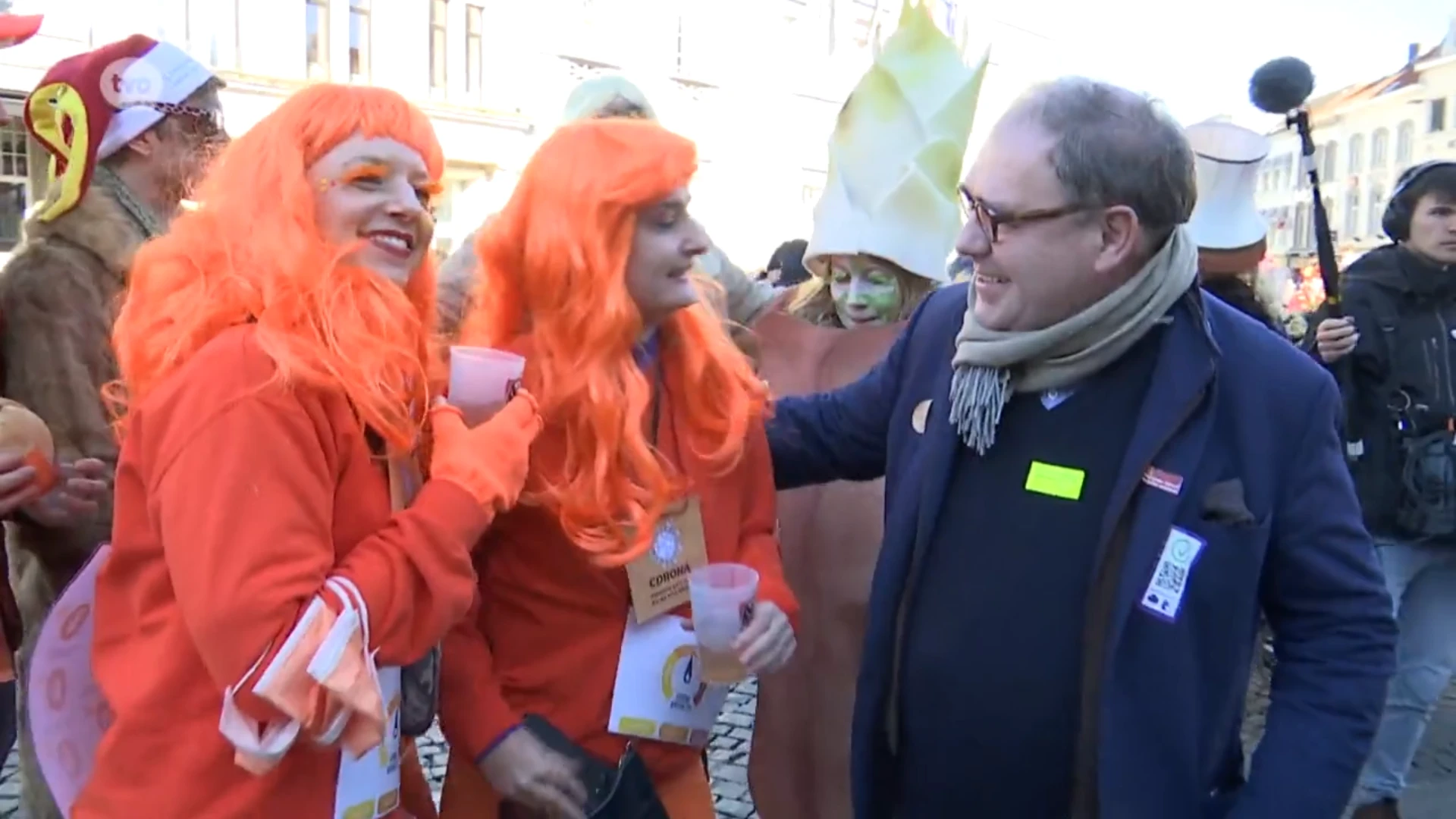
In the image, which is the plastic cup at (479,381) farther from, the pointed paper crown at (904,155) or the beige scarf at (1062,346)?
the pointed paper crown at (904,155)

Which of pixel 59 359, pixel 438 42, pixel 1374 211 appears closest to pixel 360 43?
pixel 438 42

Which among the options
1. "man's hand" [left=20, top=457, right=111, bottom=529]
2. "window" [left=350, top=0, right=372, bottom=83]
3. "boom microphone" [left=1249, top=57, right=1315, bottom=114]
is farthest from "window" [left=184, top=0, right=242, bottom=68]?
"man's hand" [left=20, top=457, right=111, bottom=529]

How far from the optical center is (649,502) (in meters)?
1.90

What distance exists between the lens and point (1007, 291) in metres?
1.77

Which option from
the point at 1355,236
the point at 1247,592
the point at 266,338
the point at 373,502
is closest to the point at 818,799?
the point at 1247,592

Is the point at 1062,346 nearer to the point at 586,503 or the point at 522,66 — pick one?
the point at 586,503

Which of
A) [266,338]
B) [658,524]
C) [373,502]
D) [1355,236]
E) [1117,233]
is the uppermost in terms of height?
[1117,233]

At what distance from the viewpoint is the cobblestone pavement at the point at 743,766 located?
3982 millimetres

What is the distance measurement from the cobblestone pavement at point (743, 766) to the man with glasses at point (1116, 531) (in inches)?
81.5

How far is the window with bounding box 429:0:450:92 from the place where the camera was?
22156 mm

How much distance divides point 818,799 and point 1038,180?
147 centimetres

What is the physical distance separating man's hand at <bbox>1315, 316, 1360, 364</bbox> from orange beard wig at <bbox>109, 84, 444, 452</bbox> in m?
2.96

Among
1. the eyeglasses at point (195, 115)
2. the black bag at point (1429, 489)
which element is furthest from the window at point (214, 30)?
the black bag at point (1429, 489)

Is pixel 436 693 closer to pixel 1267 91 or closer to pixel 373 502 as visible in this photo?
pixel 373 502
